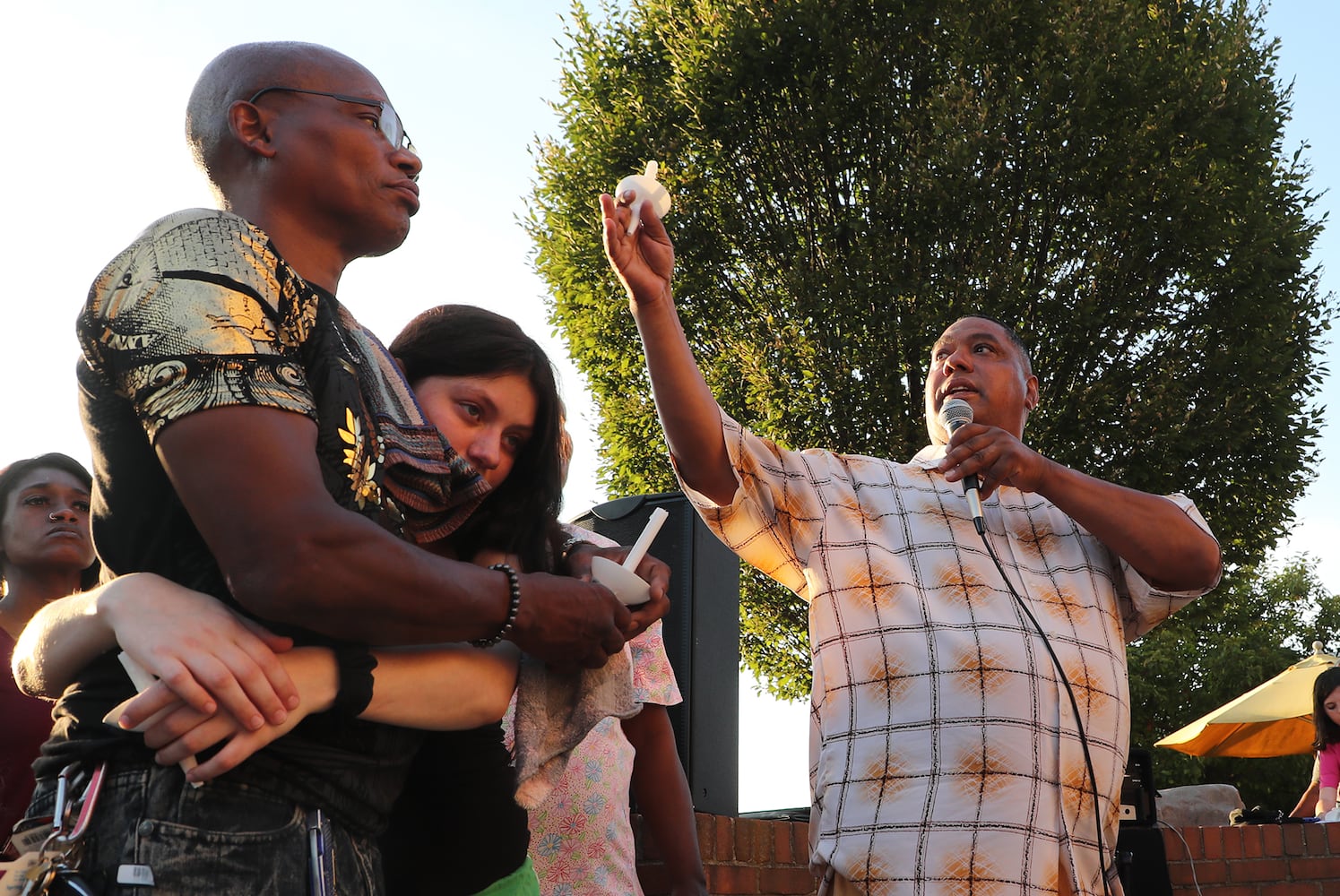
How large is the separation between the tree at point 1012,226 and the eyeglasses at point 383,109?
33.4 feet

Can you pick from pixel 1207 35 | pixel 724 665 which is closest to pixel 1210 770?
pixel 1207 35

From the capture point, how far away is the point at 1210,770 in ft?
78.6

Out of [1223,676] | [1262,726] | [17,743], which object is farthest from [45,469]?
[1223,676]

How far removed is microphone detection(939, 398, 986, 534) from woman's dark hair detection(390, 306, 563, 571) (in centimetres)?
121

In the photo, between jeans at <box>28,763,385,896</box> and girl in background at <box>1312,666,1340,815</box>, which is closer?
jeans at <box>28,763,385,896</box>

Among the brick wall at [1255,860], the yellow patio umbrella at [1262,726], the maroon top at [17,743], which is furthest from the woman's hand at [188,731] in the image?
the yellow patio umbrella at [1262,726]

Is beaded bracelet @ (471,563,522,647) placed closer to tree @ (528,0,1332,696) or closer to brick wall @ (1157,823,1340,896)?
brick wall @ (1157,823,1340,896)

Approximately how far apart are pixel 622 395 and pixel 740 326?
5.46ft

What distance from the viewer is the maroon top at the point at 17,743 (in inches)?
113

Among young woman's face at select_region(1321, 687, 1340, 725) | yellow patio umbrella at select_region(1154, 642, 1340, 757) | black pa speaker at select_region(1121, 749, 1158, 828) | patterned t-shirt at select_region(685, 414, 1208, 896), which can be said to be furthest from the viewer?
yellow patio umbrella at select_region(1154, 642, 1340, 757)

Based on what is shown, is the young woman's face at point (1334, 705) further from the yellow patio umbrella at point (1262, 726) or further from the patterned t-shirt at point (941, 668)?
the patterned t-shirt at point (941, 668)

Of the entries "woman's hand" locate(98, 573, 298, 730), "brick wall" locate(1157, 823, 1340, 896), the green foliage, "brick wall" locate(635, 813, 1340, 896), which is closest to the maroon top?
"woman's hand" locate(98, 573, 298, 730)

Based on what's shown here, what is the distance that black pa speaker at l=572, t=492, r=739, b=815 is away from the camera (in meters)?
4.36

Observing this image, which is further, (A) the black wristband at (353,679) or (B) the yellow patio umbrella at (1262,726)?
Answer: (B) the yellow patio umbrella at (1262,726)
